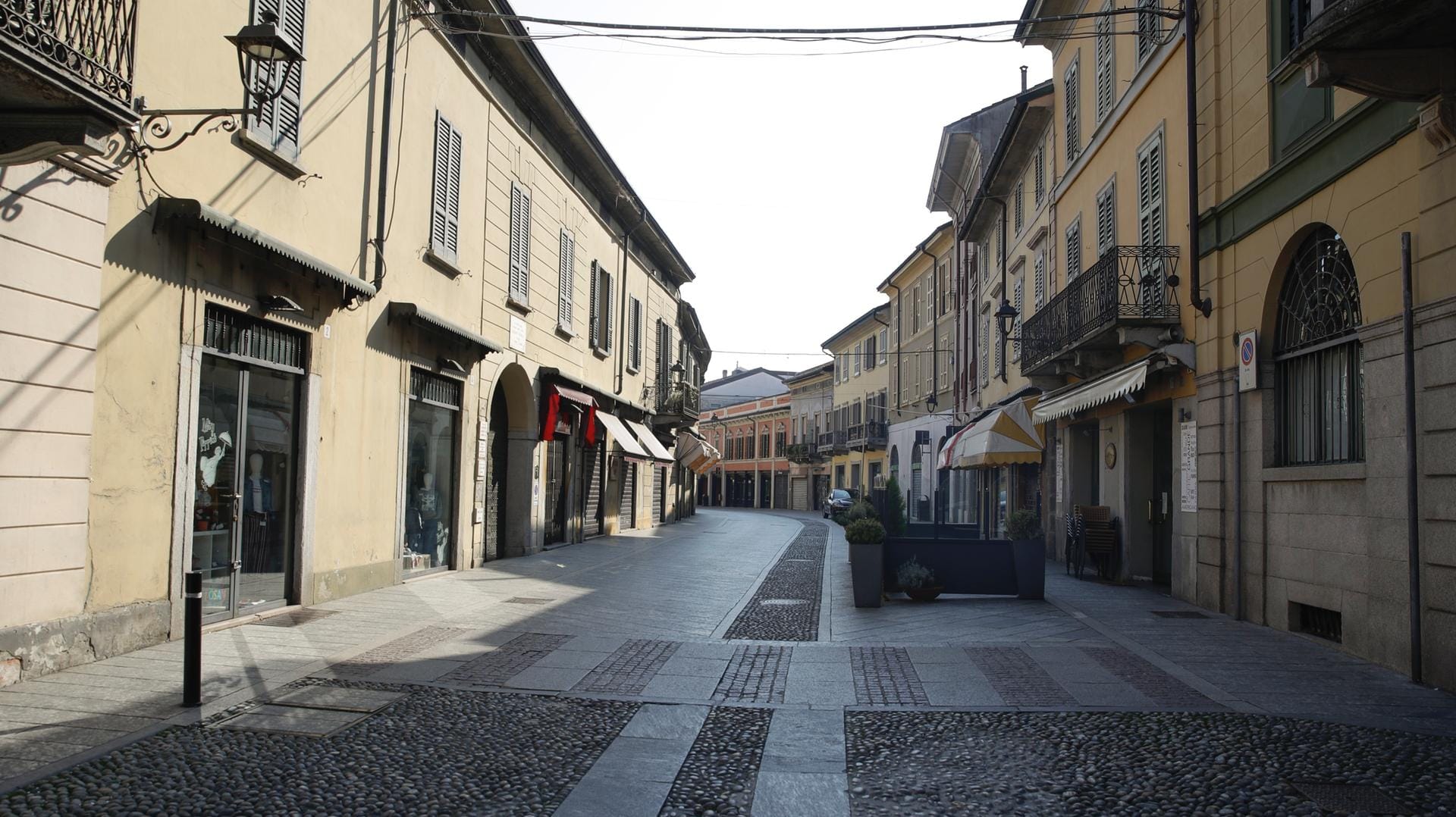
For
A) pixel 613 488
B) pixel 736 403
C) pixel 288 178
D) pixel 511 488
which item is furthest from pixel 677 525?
pixel 736 403

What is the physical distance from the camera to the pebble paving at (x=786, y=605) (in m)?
9.80

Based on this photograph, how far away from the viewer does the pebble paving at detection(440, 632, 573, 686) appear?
722cm

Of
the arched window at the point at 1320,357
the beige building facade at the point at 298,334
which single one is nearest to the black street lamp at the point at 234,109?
the beige building facade at the point at 298,334

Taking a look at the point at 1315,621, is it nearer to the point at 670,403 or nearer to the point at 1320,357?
the point at 1320,357

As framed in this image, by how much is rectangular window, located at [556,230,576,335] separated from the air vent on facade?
43.9ft

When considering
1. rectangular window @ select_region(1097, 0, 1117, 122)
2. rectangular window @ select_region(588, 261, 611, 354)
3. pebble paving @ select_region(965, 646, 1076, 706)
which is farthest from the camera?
rectangular window @ select_region(588, 261, 611, 354)

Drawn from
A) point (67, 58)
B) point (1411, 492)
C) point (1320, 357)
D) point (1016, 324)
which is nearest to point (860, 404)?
point (1016, 324)

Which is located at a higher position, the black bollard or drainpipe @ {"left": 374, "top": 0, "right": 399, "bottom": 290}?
drainpipe @ {"left": 374, "top": 0, "right": 399, "bottom": 290}

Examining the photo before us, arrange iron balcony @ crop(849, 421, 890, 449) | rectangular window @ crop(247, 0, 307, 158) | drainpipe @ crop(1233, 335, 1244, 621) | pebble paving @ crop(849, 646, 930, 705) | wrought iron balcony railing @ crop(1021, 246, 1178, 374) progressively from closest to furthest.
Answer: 1. pebble paving @ crop(849, 646, 930, 705)
2. rectangular window @ crop(247, 0, 307, 158)
3. drainpipe @ crop(1233, 335, 1244, 621)
4. wrought iron balcony railing @ crop(1021, 246, 1178, 374)
5. iron balcony @ crop(849, 421, 890, 449)

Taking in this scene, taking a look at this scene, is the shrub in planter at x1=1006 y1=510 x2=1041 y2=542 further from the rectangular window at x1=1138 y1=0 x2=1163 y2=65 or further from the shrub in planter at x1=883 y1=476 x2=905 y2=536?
the rectangular window at x1=1138 y1=0 x2=1163 y2=65

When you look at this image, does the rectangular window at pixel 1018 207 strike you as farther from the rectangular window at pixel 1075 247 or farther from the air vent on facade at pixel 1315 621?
the air vent on facade at pixel 1315 621

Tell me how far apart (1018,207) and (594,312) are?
10.1 m

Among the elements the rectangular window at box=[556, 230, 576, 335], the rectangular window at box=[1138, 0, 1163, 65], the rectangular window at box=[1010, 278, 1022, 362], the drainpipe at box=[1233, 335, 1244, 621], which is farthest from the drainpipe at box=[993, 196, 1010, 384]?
the drainpipe at box=[1233, 335, 1244, 621]

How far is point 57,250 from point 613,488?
18.3 metres
